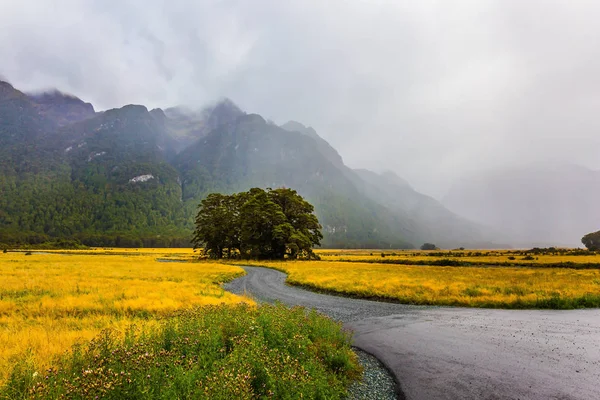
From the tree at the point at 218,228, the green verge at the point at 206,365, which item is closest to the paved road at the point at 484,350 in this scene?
the green verge at the point at 206,365

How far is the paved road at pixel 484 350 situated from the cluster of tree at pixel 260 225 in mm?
48896

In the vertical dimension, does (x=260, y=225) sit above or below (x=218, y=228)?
above

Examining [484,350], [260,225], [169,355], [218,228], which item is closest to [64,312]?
[169,355]

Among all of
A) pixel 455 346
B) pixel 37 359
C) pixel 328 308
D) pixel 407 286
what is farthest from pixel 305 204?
pixel 37 359

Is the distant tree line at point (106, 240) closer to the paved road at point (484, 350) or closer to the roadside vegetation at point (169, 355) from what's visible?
the roadside vegetation at point (169, 355)

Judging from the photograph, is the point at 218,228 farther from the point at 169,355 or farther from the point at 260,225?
the point at 169,355

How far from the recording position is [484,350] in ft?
37.7

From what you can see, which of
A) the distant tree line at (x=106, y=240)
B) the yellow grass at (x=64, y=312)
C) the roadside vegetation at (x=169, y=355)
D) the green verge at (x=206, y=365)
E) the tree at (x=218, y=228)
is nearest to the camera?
the green verge at (x=206, y=365)

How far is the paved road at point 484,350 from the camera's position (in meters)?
8.24

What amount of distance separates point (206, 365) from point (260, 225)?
206 feet

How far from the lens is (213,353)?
7477mm

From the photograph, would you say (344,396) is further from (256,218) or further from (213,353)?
(256,218)

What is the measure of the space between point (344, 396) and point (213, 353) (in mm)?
3596

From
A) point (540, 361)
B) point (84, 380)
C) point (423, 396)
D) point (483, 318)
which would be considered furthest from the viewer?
point (483, 318)
